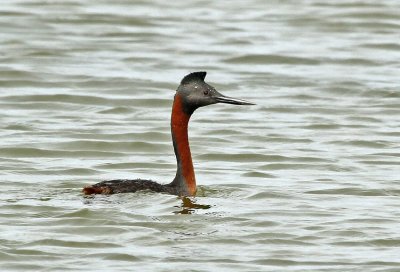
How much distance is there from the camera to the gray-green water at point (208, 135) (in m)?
10.6

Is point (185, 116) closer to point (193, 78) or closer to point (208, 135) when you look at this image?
point (193, 78)

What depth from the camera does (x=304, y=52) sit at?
20734 millimetres

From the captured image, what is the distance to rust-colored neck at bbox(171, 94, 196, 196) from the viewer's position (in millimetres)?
12078

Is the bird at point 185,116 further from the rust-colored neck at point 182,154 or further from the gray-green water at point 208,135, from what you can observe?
the gray-green water at point 208,135

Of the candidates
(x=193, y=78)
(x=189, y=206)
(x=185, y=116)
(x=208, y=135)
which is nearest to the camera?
(x=189, y=206)

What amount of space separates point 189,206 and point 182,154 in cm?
60

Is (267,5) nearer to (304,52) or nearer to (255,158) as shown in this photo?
(304,52)

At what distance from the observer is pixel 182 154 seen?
12219 millimetres

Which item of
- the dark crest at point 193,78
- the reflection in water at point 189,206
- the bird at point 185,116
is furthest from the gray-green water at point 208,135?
the dark crest at point 193,78

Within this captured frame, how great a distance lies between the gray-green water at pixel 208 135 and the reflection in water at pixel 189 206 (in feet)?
0.10

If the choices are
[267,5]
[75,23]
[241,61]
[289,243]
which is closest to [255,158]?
[289,243]

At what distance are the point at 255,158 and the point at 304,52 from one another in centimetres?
629

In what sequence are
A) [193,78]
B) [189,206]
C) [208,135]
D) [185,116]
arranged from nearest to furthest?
[189,206]
[193,78]
[185,116]
[208,135]

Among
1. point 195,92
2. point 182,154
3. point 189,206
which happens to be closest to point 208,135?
point 182,154
